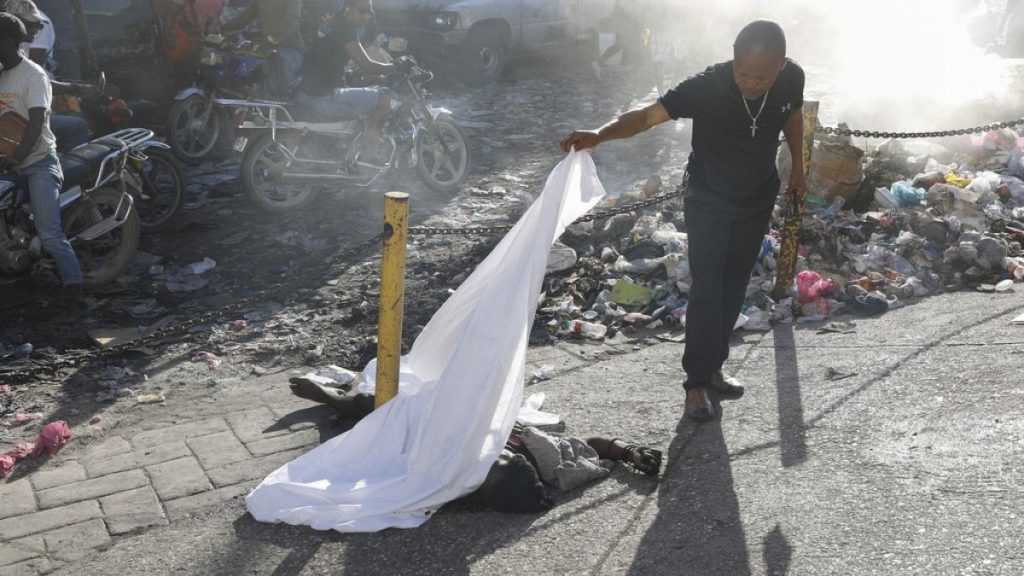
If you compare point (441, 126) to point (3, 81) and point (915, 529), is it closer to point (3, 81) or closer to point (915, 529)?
point (3, 81)

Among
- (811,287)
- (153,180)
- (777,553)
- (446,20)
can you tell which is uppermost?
(446,20)

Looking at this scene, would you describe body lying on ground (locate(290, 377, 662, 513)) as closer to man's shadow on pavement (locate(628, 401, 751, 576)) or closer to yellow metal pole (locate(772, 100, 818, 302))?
man's shadow on pavement (locate(628, 401, 751, 576))

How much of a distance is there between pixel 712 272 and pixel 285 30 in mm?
6348

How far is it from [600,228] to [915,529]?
4615 millimetres

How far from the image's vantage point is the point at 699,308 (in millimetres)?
4578

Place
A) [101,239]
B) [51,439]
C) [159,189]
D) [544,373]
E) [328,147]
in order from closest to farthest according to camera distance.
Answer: [51,439] < [544,373] < [101,239] < [159,189] < [328,147]

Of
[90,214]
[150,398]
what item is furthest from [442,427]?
[90,214]

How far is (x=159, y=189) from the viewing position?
8.31 meters

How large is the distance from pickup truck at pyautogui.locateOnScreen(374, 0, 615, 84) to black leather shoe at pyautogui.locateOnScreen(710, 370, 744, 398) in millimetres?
9768

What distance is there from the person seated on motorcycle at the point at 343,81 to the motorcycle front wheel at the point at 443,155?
0.51m

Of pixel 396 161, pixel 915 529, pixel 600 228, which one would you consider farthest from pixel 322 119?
pixel 915 529

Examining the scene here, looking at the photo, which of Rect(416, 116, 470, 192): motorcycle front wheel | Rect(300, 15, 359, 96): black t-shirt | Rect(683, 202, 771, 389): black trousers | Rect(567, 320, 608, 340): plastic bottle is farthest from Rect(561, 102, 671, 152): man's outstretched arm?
Rect(300, 15, 359, 96): black t-shirt

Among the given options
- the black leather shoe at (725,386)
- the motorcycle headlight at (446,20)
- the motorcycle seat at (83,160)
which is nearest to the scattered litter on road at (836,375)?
the black leather shoe at (725,386)

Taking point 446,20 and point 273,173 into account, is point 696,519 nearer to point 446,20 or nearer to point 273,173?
point 273,173
